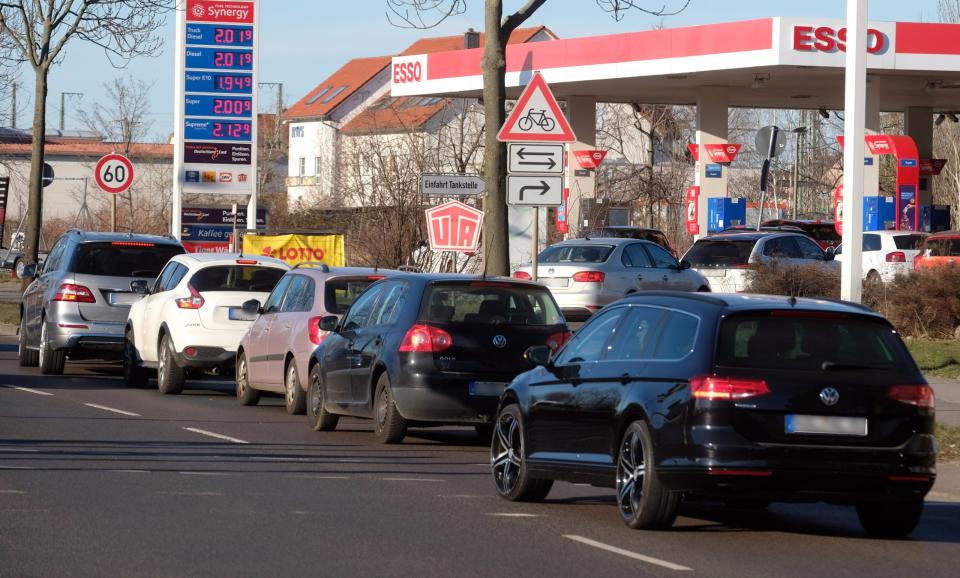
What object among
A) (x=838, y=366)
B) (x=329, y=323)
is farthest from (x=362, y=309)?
(x=838, y=366)

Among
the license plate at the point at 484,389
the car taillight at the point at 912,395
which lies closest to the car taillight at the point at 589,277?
the license plate at the point at 484,389

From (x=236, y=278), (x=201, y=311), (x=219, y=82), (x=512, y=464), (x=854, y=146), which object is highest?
(x=219, y=82)

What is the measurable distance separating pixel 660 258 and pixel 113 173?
10.1m

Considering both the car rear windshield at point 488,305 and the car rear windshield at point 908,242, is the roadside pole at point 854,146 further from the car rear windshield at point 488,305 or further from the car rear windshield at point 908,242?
the car rear windshield at point 908,242

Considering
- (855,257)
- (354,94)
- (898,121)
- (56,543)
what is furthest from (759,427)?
(354,94)

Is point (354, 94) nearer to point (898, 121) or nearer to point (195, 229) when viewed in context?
point (898, 121)

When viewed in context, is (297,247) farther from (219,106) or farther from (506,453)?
(506,453)

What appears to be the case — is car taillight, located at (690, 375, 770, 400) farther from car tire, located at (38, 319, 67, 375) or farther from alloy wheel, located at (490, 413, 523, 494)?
car tire, located at (38, 319, 67, 375)

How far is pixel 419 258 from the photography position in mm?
30156

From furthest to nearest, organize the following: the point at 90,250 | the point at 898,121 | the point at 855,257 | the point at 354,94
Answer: the point at 354,94 → the point at 898,121 → the point at 90,250 → the point at 855,257

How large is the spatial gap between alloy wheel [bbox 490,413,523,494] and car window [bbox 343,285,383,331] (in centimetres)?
388

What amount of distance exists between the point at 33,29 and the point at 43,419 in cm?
2135

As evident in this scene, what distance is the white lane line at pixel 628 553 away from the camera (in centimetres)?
854

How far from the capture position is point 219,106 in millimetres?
34219
